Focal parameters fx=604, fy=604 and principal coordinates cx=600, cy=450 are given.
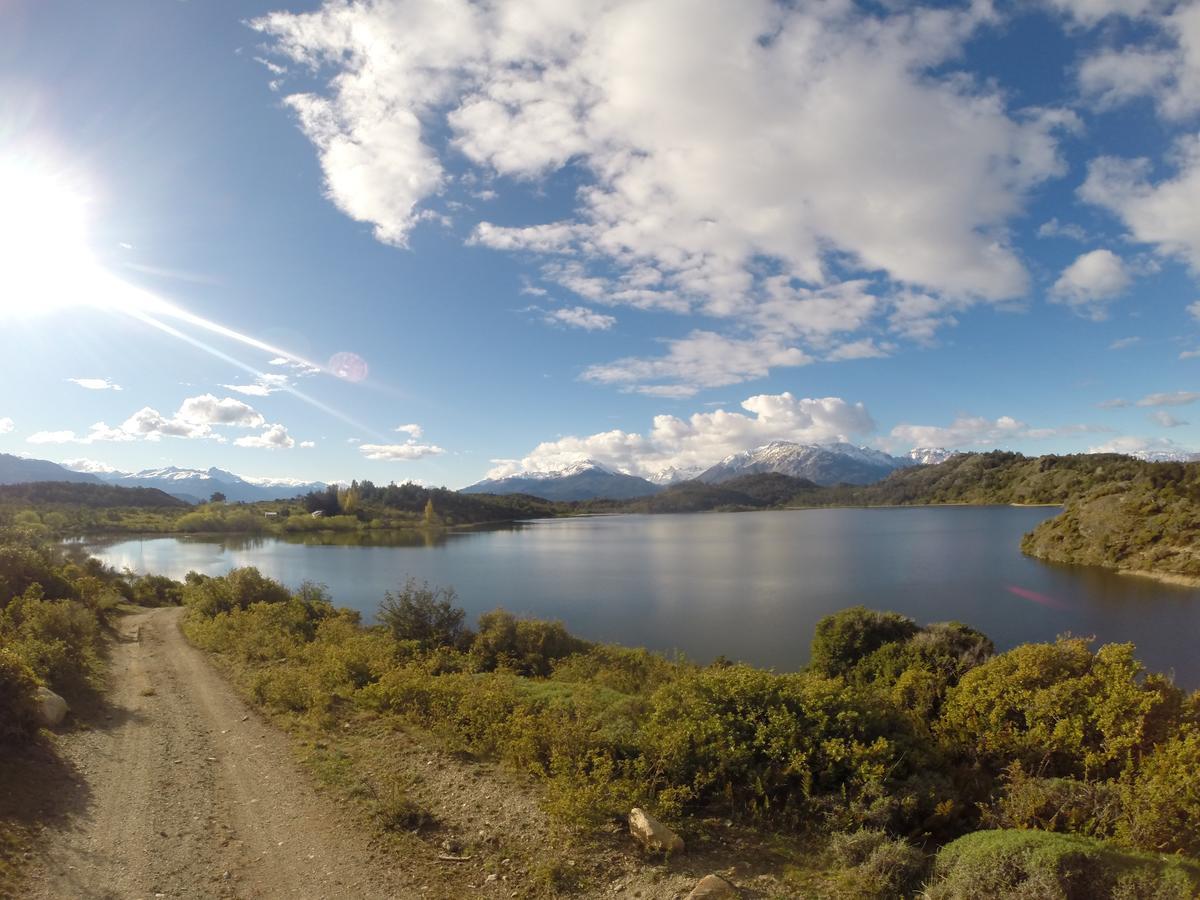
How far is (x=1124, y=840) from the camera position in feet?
20.9

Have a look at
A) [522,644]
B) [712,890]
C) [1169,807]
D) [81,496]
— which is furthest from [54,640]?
[81,496]

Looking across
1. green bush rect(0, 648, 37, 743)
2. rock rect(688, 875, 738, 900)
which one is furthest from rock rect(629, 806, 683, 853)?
green bush rect(0, 648, 37, 743)

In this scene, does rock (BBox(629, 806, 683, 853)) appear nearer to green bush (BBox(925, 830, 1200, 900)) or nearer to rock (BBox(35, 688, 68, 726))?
green bush (BBox(925, 830, 1200, 900))

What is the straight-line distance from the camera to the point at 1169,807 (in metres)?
6.58

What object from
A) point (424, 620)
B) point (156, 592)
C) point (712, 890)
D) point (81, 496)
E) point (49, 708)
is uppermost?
point (81, 496)

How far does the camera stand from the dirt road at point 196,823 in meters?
6.54

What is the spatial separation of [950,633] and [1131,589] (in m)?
35.9

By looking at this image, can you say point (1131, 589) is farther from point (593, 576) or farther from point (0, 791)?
point (0, 791)

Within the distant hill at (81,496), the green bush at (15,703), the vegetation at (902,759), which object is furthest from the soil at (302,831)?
the distant hill at (81,496)

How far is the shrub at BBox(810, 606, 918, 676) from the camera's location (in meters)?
18.4

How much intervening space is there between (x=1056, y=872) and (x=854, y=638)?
13.9 m

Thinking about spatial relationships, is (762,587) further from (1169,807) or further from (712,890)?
(712,890)

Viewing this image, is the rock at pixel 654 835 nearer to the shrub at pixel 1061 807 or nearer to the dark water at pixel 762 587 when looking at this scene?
the shrub at pixel 1061 807

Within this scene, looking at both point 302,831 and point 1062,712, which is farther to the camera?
point 1062,712
